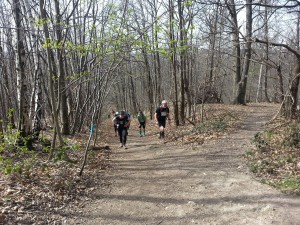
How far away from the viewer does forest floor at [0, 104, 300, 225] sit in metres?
4.32

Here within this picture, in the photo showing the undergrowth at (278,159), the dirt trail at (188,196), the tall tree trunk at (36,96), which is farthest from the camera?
the tall tree trunk at (36,96)

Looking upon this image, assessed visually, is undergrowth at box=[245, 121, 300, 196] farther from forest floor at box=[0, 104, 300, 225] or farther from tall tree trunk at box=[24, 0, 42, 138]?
tall tree trunk at box=[24, 0, 42, 138]

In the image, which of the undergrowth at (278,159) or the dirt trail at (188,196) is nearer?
the dirt trail at (188,196)

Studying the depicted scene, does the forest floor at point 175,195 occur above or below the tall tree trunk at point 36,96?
below

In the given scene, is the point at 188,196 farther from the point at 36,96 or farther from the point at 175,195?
the point at 36,96

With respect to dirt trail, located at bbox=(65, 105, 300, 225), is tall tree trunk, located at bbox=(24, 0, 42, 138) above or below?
above

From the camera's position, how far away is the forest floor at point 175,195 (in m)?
4.32

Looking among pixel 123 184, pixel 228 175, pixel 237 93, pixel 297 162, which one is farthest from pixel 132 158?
pixel 237 93

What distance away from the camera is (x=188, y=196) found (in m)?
5.20

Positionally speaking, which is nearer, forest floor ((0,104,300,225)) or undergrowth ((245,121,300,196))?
forest floor ((0,104,300,225))

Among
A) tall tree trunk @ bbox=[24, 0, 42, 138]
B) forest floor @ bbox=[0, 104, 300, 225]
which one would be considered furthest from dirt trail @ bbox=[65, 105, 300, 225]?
tall tree trunk @ bbox=[24, 0, 42, 138]

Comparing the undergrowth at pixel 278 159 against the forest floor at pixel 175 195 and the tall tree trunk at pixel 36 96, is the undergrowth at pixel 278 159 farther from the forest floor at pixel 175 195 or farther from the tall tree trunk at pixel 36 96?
the tall tree trunk at pixel 36 96

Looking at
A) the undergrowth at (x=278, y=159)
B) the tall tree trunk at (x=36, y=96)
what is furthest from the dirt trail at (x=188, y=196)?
the tall tree trunk at (x=36, y=96)

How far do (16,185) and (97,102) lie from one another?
3.01 meters
